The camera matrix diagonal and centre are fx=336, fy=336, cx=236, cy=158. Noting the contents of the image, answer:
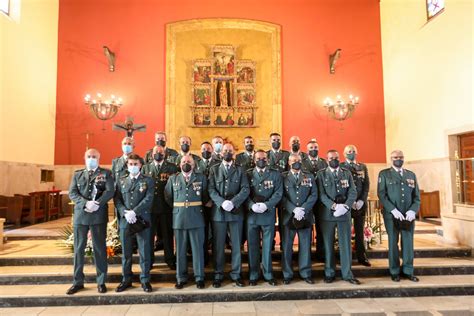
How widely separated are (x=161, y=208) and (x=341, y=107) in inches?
262

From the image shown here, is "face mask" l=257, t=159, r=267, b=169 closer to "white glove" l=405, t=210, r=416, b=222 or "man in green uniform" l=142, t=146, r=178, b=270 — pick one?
"man in green uniform" l=142, t=146, r=178, b=270

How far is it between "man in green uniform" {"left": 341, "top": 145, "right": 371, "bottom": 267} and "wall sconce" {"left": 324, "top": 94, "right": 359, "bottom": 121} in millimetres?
4873

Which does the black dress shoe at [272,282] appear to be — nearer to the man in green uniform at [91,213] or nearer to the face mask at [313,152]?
the face mask at [313,152]

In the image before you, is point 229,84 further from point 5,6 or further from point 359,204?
point 359,204

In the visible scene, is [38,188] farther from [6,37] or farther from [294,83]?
[294,83]

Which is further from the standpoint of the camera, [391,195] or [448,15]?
[448,15]

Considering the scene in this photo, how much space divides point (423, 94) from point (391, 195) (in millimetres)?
5191

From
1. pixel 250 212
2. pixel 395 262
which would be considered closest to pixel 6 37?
pixel 250 212

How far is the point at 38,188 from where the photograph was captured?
8695 millimetres

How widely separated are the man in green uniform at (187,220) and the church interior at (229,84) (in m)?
3.72

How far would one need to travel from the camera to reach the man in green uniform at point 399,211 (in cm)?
431

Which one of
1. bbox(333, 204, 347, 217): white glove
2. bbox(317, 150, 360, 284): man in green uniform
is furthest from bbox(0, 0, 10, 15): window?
bbox(333, 204, 347, 217): white glove

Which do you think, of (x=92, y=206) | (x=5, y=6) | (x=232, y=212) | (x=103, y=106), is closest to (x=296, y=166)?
(x=232, y=212)

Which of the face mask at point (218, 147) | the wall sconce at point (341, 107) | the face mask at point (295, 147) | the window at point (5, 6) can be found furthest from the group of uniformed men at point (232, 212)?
the window at point (5, 6)
